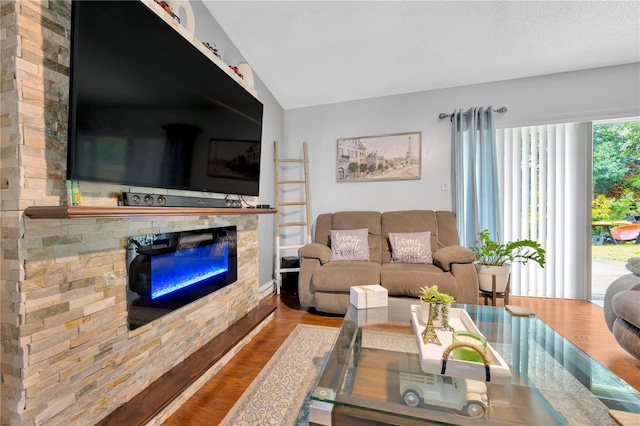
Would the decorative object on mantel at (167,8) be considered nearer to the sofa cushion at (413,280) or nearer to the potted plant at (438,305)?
the potted plant at (438,305)

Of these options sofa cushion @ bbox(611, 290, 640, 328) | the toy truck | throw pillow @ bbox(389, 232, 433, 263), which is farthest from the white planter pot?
the toy truck

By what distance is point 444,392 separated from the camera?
870mm

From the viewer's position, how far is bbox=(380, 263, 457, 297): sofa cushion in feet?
6.64

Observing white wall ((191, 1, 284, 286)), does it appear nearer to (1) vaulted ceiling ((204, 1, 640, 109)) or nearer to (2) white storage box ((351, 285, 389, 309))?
(1) vaulted ceiling ((204, 1, 640, 109))

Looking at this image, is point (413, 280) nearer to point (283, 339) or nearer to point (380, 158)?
point (283, 339)

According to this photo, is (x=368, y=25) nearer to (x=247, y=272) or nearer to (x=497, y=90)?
(x=497, y=90)

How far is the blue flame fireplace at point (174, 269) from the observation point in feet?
3.96

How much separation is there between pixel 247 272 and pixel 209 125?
1.20m

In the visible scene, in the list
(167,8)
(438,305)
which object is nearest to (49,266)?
(167,8)

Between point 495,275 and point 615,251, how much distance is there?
1.67 m

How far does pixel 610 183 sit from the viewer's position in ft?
9.05

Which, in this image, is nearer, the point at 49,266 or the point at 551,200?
the point at 49,266

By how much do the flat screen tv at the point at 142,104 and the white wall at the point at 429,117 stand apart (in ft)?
5.75

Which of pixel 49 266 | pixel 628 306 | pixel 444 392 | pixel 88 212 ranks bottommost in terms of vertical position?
pixel 444 392
